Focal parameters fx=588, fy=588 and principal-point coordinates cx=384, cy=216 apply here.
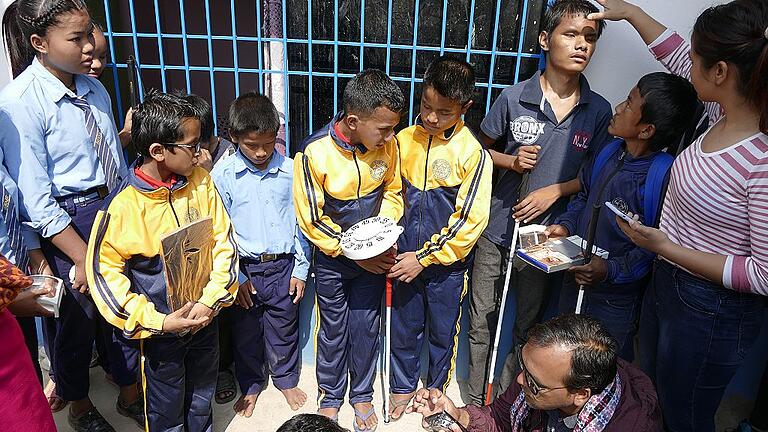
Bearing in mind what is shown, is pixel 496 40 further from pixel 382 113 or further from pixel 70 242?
pixel 70 242

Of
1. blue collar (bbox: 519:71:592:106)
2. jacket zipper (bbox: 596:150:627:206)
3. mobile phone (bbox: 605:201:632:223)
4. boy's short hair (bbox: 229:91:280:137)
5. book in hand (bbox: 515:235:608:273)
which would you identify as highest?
blue collar (bbox: 519:71:592:106)

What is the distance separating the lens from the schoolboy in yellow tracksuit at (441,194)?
2.67 metres

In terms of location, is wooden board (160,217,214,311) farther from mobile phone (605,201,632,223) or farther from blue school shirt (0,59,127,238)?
mobile phone (605,201,632,223)

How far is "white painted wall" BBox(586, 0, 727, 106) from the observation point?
9.62 feet

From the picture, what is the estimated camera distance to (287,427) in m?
1.55

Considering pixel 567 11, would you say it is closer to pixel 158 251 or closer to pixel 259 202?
pixel 259 202

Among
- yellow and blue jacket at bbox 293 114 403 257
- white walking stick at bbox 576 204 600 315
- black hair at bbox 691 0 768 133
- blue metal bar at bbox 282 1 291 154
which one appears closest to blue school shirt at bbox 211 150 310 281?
yellow and blue jacket at bbox 293 114 403 257

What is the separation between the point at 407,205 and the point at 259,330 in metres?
1.07

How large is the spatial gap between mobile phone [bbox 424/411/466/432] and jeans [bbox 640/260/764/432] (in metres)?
0.90

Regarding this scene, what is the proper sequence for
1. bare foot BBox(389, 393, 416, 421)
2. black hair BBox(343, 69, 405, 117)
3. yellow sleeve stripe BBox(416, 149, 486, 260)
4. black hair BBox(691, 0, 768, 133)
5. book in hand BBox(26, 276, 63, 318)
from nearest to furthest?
1. black hair BBox(691, 0, 768, 133)
2. book in hand BBox(26, 276, 63, 318)
3. black hair BBox(343, 69, 405, 117)
4. yellow sleeve stripe BBox(416, 149, 486, 260)
5. bare foot BBox(389, 393, 416, 421)

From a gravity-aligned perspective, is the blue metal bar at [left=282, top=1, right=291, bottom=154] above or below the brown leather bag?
above

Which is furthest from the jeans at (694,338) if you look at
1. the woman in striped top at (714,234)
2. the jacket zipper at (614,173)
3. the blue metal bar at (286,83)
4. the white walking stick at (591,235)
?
the blue metal bar at (286,83)

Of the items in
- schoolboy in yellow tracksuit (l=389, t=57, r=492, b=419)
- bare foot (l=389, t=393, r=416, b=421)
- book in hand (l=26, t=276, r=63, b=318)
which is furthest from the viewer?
bare foot (l=389, t=393, r=416, b=421)

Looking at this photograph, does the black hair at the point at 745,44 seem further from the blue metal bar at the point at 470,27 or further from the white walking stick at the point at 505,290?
the blue metal bar at the point at 470,27
